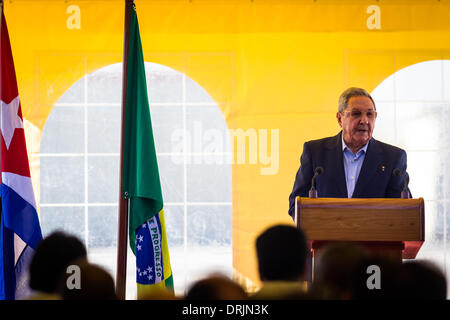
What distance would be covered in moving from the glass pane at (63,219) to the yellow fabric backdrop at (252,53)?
28 centimetres

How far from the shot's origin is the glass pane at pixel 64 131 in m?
4.61

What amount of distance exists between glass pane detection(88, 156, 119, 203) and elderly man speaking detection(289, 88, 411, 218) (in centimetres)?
184

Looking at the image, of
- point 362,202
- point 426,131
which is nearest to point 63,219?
point 362,202

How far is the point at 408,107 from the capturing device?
4.59 meters

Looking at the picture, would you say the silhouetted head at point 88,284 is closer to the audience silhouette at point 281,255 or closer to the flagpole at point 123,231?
the audience silhouette at point 281,255

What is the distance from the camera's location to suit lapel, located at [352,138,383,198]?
3.25m

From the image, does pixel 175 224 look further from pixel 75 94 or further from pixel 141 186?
pixel 75 94

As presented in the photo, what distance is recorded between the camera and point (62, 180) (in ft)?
15.2

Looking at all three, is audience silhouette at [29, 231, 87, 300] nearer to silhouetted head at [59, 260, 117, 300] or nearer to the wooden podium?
silhouetted head at [59, 260, 117, 300]

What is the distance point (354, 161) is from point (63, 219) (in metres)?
2.50

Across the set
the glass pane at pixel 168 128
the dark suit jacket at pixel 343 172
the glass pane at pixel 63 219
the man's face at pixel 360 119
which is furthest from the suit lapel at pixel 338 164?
the glass pane at pixel 63 219

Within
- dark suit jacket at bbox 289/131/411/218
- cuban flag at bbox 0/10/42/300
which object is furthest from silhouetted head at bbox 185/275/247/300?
cuban flag at bbox 0/10/42/300
